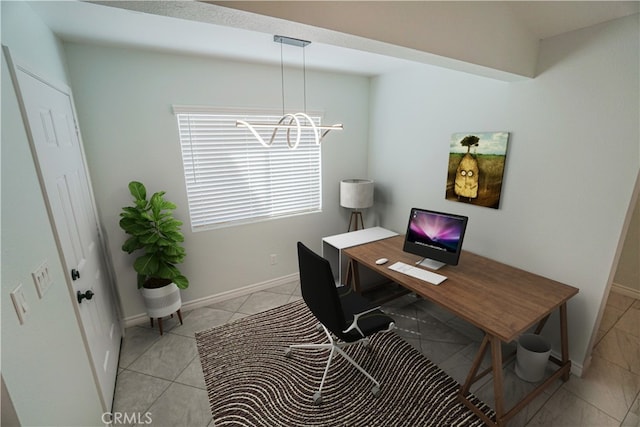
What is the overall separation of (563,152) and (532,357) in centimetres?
147

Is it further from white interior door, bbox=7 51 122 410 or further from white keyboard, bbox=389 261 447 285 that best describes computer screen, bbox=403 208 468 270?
white interior door, bbox=7 51 122 410

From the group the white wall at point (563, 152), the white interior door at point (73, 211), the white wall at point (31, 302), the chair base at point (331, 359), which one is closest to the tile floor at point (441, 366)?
the white interior door at point (73, 211)

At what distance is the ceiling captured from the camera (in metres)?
1.13

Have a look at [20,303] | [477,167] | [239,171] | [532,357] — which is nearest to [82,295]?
[20,303]

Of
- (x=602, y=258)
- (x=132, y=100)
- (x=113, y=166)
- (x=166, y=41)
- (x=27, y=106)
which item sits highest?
(x=166, y=41)

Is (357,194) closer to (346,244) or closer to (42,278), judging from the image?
(346,244)

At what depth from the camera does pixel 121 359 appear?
7.39 ft

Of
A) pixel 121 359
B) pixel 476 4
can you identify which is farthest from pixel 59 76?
pixel 476 4

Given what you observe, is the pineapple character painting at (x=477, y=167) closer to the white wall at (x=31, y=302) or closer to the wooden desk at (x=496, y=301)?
the wooden desk at (x=496, y=301)

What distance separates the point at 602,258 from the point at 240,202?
3.07 metres

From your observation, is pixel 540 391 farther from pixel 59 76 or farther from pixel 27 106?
pixel 59 76

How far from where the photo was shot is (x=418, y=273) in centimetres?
216

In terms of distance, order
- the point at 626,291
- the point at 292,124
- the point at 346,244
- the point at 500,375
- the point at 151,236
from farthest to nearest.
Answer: the point at 626,291
the point at 346,244
the point at 292,124
the point at 151,236
the point at 500,375

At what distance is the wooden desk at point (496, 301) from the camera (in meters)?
1.56
